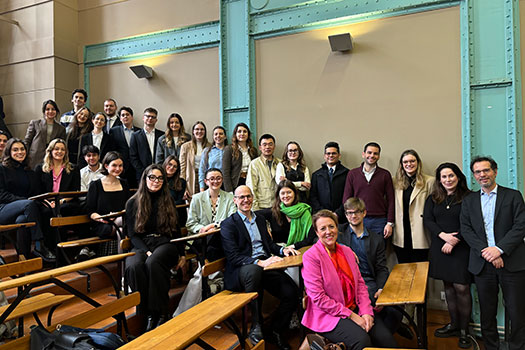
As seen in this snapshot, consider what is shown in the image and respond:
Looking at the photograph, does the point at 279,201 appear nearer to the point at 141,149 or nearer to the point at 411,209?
the point at 411,209

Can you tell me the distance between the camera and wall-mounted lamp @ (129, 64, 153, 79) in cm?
557

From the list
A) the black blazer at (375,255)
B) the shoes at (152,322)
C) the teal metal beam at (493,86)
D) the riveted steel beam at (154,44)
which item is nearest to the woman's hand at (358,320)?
the black blazer at (375,255)

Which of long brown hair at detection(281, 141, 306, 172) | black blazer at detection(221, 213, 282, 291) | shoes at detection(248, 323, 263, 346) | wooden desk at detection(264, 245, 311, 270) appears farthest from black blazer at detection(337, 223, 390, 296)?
long brown hair at detection(281, 141, 306, 172)

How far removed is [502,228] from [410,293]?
1.35 m

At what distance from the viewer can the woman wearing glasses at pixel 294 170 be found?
4.19m

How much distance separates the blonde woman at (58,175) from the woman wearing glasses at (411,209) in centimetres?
339

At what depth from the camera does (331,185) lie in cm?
418

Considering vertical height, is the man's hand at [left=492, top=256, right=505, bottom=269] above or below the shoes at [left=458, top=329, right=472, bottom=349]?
above

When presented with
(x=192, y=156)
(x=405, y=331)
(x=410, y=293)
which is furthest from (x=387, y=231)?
(x=192, y=156)

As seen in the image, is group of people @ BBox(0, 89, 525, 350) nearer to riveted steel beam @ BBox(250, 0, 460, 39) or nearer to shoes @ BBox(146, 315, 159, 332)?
shoes @ BBox(146, 315, 159, 332)

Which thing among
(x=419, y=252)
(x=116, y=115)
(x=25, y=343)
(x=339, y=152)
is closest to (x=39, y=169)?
(x=116, y=115)

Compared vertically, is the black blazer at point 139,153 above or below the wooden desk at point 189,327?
above

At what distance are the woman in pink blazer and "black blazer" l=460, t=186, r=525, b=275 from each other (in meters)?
1.27

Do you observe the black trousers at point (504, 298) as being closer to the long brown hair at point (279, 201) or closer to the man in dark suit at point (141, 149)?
the long brown hair at point (279, 201)
